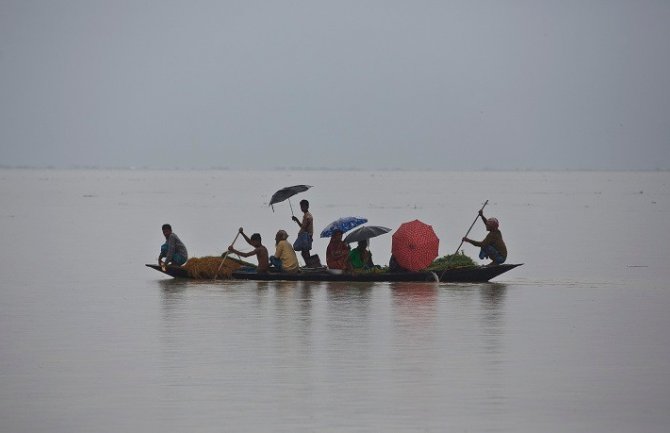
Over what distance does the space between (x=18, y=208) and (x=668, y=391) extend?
2121 inches

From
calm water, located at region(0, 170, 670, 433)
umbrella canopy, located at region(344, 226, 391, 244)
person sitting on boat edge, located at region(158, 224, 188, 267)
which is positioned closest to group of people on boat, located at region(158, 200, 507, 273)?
person sitting on boat edge, located at region(158, 224, 188, 267)

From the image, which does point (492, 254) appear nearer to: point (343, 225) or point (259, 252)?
point (343, 225)

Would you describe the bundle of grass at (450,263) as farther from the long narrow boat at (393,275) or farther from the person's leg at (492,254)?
the person's leg at (492,254)

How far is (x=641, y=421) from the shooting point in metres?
11.4

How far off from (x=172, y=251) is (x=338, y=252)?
3.11 metres

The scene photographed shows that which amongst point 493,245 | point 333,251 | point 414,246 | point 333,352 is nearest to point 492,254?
point 493,245

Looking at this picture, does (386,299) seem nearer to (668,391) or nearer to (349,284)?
(349,284)

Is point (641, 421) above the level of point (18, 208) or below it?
below

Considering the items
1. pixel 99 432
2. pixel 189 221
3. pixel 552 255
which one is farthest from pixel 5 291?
pixel 189 221

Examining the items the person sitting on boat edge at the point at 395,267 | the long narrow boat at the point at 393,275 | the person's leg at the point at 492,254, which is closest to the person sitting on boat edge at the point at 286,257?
the long narrow boat at the point at 393,275

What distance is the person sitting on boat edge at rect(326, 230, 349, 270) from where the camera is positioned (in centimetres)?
2228

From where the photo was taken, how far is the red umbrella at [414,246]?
867 inches

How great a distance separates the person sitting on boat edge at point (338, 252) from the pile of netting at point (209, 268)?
6.51ft

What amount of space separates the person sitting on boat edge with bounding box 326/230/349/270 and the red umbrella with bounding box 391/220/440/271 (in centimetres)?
86
